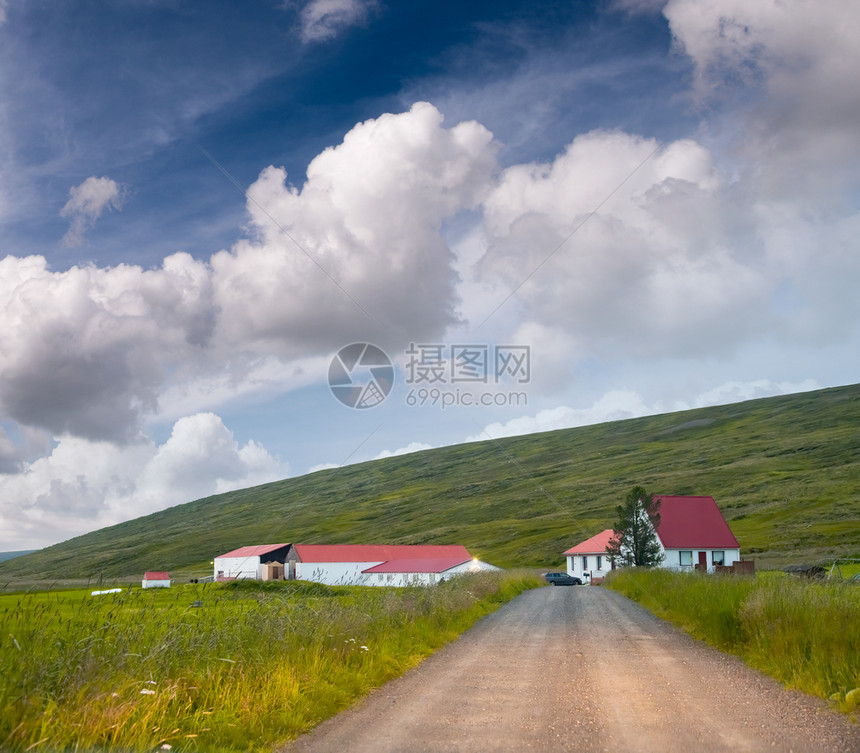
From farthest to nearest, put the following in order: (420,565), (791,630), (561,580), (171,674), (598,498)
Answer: (598,498)
(420,565)
(561,580)
(791,630)
(171,674)

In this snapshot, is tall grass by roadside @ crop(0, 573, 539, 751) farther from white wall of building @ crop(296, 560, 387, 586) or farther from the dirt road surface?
white wall of building @ crop(296, 560, 387, 586)

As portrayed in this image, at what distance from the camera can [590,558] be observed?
92.1 meters

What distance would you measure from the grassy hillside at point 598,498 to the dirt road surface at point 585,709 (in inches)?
2425

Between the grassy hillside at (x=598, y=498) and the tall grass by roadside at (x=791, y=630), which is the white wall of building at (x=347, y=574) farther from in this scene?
the tall grass by roadside at (x=791, y=630)

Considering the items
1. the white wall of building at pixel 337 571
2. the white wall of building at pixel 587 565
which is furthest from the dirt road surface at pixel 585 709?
the white wall of building at pixel 337 571

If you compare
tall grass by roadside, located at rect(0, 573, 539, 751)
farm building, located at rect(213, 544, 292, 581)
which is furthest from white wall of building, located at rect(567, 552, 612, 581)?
tall grass by roadside, located at rect(0, 573, 539, 751)

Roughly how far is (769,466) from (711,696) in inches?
4942

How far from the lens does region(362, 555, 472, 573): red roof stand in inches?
3403

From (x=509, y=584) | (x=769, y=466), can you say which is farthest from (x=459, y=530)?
(x=509, y=584)

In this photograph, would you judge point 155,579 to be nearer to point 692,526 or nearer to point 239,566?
point 239,566

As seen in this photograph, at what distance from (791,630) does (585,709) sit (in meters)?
4.67

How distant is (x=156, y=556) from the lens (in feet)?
546

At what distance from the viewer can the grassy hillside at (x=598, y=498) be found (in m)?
94.1

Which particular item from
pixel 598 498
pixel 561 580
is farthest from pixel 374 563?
pixel 598 498
